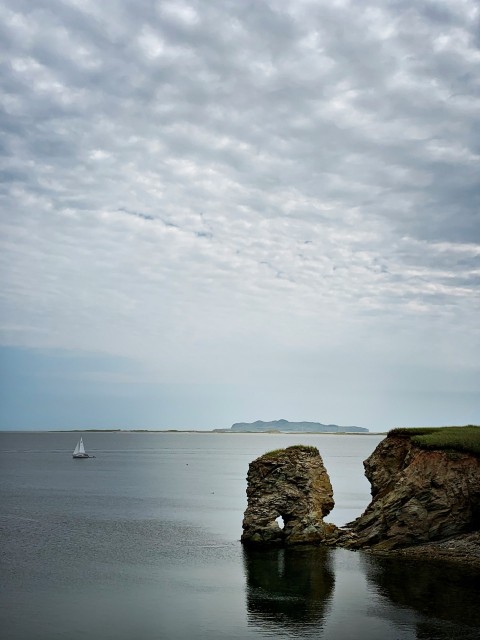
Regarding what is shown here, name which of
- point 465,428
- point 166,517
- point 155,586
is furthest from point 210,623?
point 166,517

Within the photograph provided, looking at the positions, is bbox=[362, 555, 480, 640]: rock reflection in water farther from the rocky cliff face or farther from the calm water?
the rocky cliff face

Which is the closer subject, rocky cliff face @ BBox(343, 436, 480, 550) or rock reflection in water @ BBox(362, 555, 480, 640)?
rock reflection in water @ BBox(362, 555, 480, 640)

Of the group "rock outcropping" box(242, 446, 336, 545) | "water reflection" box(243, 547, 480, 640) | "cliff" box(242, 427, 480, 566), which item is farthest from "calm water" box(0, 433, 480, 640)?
"cliff" box(242, 427, 480, 566)

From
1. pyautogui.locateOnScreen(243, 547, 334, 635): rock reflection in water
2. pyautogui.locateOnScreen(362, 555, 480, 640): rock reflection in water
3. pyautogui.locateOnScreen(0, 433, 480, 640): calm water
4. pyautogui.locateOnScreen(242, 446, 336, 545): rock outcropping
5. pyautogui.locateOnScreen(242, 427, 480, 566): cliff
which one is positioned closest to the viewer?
pyautogui.locateOnScreen(362, 555, 480, 640): rock reflection in water

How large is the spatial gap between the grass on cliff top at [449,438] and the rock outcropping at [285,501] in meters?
Answer: 12.3

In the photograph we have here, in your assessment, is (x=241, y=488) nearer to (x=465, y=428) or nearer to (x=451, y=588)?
(x=465, y=428)

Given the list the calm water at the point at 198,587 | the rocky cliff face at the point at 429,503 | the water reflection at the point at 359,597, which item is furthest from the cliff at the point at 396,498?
the water reflection at the point at 359,597

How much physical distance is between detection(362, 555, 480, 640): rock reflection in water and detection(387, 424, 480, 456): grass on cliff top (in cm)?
1174

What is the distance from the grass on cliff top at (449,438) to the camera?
60.2m

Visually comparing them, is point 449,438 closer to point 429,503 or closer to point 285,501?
point 429,503

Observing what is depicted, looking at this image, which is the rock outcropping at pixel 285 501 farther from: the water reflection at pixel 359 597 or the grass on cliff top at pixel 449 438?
the grass on cliff top at pixel 449 438

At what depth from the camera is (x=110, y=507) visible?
99312 mm

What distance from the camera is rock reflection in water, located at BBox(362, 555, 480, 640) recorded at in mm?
37125

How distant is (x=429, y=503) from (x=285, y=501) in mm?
15039
